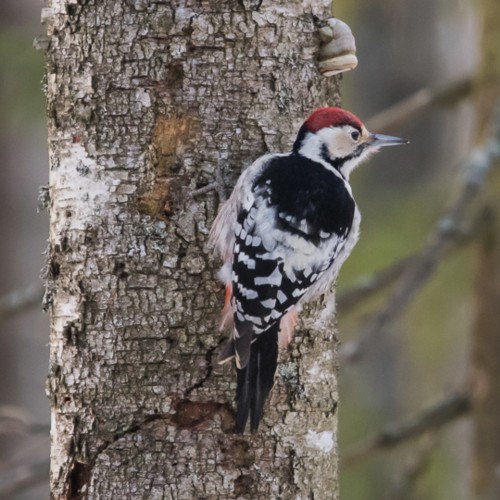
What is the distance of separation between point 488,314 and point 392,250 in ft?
3.53

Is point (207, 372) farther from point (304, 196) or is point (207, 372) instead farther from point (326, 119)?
point (326, 119)

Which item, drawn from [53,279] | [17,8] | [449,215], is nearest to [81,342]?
[53,279]

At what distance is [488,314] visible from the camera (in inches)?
225

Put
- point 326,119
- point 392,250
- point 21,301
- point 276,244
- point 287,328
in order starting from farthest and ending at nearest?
point 392,250, point 21,301, point 326,119, point 276,244, point 287,328

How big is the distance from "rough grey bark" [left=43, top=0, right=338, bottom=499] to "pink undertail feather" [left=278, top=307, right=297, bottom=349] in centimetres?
3

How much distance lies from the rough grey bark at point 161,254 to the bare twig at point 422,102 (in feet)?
6.13

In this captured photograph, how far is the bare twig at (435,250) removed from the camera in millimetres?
4949

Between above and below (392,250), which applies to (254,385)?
below

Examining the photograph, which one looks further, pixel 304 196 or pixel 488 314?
pixel 488 314

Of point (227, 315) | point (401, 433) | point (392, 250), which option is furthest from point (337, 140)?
point (392, 250)

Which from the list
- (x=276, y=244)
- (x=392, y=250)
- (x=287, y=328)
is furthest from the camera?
(x=392, y=250)

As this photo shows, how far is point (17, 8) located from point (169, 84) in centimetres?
560

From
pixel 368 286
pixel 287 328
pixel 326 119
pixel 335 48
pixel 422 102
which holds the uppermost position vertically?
pixel 422 102

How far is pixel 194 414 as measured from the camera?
3.45 metres
